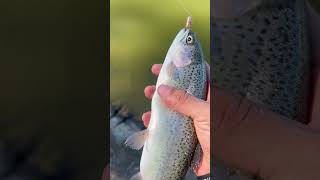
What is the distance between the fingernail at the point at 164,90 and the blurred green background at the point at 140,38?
19 mm

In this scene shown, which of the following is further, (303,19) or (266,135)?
(303,19)

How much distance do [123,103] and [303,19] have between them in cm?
47

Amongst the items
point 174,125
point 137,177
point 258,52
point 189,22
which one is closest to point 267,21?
point 258,52

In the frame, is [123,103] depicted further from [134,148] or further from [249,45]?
[249,45]

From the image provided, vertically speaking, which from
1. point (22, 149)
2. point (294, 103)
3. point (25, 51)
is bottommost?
point (22, 149)

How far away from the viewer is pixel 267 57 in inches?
41.1

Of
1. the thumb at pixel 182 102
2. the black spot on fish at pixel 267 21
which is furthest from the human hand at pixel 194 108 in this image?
the black spot on fish at pixel 267 21

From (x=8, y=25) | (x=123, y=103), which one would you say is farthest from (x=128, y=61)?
(x=8, y=25)

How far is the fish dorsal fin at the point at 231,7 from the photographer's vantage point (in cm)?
97

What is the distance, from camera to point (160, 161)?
3.26 ft

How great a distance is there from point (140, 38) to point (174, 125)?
0.63ft

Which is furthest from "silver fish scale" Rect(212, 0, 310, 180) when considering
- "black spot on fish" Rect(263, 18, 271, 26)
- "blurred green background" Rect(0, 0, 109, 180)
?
"blurred green background" Rect(0, 0, 109, 180)

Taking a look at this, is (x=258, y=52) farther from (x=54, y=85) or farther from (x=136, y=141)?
(x=54, y=85)

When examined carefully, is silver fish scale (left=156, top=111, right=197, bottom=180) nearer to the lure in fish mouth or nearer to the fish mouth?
the lure in fish mouth
